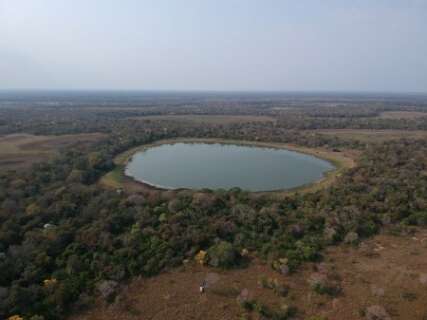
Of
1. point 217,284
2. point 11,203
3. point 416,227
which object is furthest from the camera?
point 11,203

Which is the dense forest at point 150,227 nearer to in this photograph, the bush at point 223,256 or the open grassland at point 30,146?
the bush at point 223,256

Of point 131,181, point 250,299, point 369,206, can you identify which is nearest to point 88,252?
point 250,299

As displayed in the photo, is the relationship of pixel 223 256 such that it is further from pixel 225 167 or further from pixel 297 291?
pixel 225 167

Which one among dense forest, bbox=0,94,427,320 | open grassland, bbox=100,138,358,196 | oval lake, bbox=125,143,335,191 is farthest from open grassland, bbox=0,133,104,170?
oval lake, bbox=125,143,335,191

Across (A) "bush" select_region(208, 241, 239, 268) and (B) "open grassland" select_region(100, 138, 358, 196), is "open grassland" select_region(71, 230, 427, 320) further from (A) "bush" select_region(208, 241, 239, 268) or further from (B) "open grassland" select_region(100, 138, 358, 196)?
(B) "open grassland" select_region(100, 138, 358, 196)

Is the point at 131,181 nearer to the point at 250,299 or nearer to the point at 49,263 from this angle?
the point at 49,263
